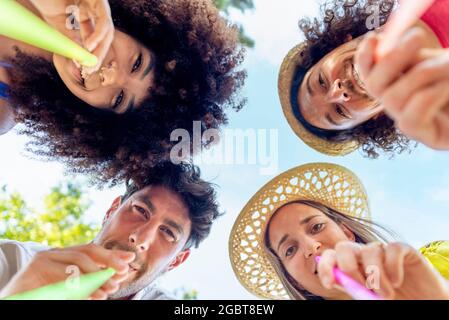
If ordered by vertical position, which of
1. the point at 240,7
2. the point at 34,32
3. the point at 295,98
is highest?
the point at 240,7

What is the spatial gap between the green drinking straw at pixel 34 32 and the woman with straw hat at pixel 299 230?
684 mm

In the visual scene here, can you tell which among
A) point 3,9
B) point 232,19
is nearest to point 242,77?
point 232,19

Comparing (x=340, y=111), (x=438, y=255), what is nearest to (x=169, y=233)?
(x=340, y=111)

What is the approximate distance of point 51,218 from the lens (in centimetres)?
168

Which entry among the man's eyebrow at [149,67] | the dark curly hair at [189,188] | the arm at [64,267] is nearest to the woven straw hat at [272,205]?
the dark curly hair at [189,188]

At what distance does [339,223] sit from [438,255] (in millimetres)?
291

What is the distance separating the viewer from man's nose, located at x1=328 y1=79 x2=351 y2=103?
1.48m

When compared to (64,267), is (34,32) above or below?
above

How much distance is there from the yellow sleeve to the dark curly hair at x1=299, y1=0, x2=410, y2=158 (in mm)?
316

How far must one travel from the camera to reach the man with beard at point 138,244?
1274 millimetres

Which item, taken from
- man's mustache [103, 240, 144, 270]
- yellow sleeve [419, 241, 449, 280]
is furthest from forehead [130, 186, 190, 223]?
yellow sleeve [419, 241, 449, 280]

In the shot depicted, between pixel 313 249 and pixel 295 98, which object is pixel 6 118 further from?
pixel 313 249
